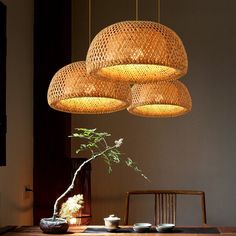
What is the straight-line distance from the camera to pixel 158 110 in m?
3.08

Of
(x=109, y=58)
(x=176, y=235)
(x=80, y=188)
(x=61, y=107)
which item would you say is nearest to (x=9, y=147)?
(x=80, y=188)

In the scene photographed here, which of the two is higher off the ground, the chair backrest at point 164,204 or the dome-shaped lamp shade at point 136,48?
the dome-shaped lamp shade at point 136,48

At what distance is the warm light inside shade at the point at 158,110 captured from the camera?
9.99 ft

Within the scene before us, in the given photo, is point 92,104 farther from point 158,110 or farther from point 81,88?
point 158,110

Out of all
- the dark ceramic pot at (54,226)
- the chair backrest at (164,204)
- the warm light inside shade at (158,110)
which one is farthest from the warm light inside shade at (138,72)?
the chair backrest at (164,204)

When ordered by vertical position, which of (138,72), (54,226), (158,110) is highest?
(138,72)

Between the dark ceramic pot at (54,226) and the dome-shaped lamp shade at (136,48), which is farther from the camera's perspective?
the dark ceramic pot at (54,226)

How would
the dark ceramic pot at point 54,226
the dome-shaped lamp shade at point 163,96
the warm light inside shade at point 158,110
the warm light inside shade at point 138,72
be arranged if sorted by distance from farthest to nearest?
the warm light inside shade at point 158,110, the dark ceramic pot at point 54,226, the dome-shaped lamp shade at point 163,96, the warm light inside shade at point 138,72

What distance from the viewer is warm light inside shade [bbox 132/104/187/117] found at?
3.04 meters

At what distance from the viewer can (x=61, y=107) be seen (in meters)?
2.76

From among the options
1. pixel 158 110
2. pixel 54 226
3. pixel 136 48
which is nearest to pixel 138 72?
pixel 136 48

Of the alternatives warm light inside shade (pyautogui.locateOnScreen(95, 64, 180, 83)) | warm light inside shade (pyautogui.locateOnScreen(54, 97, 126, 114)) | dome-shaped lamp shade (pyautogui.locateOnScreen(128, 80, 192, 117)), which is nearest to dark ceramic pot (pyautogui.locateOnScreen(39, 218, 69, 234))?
warm light inside shade (pyautogui.locateOnScreen(54, 97, 126, 114))

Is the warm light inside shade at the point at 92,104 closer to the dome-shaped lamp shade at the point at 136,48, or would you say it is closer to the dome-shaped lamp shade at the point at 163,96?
the dome-shaped lamp shade at the point at 163,96

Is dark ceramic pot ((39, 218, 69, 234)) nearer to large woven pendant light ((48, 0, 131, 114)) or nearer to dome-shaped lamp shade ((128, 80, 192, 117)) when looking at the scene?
large woven pendant light ((48, 0, 131, 114))
